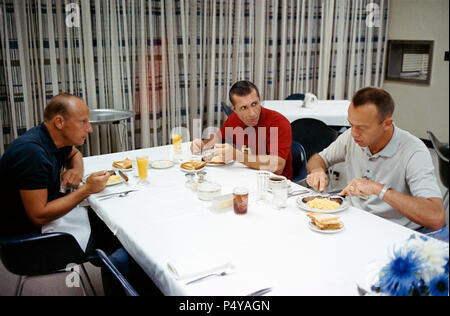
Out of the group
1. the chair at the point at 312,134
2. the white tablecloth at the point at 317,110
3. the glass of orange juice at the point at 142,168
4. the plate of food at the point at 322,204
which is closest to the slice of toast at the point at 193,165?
the glass of orange juice at the point at 142,168

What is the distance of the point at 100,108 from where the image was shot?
424 cm

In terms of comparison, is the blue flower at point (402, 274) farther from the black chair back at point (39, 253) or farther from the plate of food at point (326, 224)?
the black chair back at point (39, 253)

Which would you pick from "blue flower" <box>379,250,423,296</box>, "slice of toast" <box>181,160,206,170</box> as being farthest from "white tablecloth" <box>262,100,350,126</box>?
"blue flower" <box>379,250,423,296</box>

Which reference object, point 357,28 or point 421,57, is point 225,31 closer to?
point 357,28

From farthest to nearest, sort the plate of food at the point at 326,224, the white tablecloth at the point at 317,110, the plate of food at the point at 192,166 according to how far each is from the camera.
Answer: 1. the white tablecloth at the point at 317,110
2. the plate of food at the point at 192,166
3. the plate of food at the point at 326,224

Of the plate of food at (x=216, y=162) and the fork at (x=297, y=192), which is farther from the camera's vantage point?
the plate of food at (x=216, y=162)

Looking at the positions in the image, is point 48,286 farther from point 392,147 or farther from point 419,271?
point 419,271

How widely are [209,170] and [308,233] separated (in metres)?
0.97

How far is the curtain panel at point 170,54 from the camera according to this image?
3.80 meters

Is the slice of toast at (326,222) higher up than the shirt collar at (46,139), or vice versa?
the shirt collar at (46,139)

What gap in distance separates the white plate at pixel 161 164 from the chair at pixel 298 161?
776mm

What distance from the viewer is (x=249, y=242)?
1536 mm

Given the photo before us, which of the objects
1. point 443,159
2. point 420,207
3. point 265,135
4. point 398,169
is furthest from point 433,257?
point 265,135

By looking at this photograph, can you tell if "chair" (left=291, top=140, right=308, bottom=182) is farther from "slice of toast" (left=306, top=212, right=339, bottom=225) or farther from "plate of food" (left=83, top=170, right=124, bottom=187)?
"plate of food" (left=83, top=170, right=124, bottom=187)
